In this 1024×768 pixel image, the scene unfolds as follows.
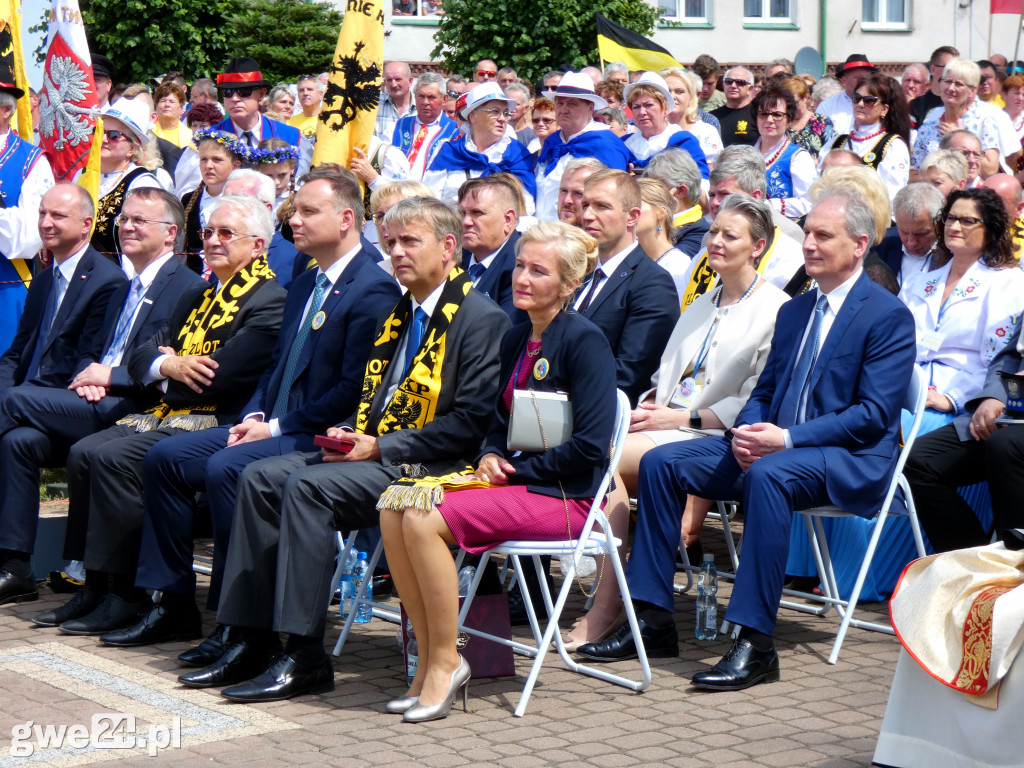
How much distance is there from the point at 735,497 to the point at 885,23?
2765 cm

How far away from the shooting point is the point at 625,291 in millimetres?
6195

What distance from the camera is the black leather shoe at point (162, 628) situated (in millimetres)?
5844

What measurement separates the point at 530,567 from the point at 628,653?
1200mm

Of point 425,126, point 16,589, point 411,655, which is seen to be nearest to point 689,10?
point 425,126

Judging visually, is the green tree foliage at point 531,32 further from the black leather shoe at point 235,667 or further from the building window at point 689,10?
the black leather shoe at point 235,667

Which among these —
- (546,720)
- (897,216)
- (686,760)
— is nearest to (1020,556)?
(686,760)

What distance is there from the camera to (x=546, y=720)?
4.78 meters

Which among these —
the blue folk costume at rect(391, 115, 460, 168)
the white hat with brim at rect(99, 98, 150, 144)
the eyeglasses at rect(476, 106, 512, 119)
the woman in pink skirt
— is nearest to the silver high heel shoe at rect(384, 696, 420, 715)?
the woman in pink skirt

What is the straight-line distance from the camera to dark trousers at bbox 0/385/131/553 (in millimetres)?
6613

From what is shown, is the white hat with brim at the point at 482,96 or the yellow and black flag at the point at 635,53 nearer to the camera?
the white hat with brim at the point at 482,96

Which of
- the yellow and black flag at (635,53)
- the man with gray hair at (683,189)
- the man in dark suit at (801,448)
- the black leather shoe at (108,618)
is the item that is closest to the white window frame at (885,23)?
the yellow and black flag at (635,53)

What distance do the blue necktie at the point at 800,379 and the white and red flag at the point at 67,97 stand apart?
524 centimetres

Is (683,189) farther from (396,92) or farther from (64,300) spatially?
(396,92)

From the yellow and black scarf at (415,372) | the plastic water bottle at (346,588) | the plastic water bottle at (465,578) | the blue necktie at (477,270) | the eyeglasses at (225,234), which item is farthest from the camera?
the blue necktie at (477,270)
